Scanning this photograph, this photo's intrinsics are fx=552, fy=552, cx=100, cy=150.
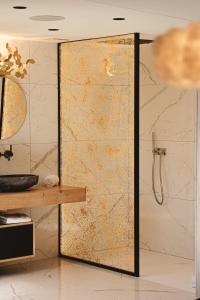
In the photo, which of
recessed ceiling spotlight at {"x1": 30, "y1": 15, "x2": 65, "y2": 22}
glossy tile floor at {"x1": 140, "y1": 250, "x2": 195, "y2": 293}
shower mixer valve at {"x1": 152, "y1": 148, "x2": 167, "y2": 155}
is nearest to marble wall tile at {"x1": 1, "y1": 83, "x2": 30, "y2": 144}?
recessed ceiling spotlight at {"x1": 30, "y1": 15, "x2": 65, "y2": 22}

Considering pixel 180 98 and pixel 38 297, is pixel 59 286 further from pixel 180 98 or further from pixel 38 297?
pixel 180 98

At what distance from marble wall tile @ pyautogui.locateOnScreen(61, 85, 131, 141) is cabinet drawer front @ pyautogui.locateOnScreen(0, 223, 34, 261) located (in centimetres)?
119

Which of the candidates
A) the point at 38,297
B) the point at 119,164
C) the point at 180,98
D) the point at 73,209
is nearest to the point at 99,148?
the point at 119,164

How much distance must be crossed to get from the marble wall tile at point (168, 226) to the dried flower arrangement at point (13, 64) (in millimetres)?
2219

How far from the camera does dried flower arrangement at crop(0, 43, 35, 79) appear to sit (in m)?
5.71

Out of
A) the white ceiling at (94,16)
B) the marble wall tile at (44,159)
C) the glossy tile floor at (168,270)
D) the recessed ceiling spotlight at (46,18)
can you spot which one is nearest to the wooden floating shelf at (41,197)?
the marble wall tile at (44,159)

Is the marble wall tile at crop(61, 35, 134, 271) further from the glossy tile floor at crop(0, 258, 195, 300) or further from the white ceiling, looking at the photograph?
the white ceiling

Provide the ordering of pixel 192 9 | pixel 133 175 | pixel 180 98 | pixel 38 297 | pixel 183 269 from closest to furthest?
pixel 192 9, pixel 38 297, pixel 133 175, pixel 183 269, pixel 180 98

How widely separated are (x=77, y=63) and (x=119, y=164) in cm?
124

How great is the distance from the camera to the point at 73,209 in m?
6.25

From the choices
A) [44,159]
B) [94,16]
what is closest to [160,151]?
[44,159]

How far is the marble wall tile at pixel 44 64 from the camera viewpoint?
610 centimetres

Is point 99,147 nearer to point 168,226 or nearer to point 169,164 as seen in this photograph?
point 169,164

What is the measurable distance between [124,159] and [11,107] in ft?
4.28
